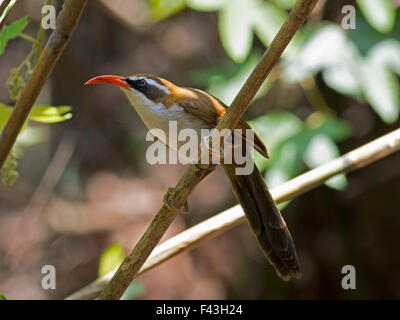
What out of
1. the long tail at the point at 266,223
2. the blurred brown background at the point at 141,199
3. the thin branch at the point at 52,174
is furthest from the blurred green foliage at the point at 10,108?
the thin branch at the point at 52,174

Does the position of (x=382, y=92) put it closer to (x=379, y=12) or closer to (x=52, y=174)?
(x=379, y=12)

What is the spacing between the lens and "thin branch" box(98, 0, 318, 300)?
1.39 meters

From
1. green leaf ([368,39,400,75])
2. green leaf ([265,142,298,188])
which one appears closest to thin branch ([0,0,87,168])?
green leaf ([265,142,298,188])

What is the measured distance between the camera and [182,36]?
582 cm

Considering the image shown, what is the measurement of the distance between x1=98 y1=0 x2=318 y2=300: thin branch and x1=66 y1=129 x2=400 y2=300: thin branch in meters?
0.19

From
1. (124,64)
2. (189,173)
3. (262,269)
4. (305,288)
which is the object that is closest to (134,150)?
(124,64)

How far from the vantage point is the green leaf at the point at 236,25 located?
9.57 feet

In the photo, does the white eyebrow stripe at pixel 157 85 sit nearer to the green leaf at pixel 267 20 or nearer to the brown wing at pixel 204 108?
the brown wing at pixel 204 108

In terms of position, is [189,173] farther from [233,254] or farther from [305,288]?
[233,254]

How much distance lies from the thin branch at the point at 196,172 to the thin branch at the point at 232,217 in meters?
0.19

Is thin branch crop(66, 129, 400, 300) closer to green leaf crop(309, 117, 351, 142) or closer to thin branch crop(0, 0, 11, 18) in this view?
thin branch crop(0, 0, 11, 18)

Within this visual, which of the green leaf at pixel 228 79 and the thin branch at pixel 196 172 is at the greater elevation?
the green leaf at pixel 228 79
